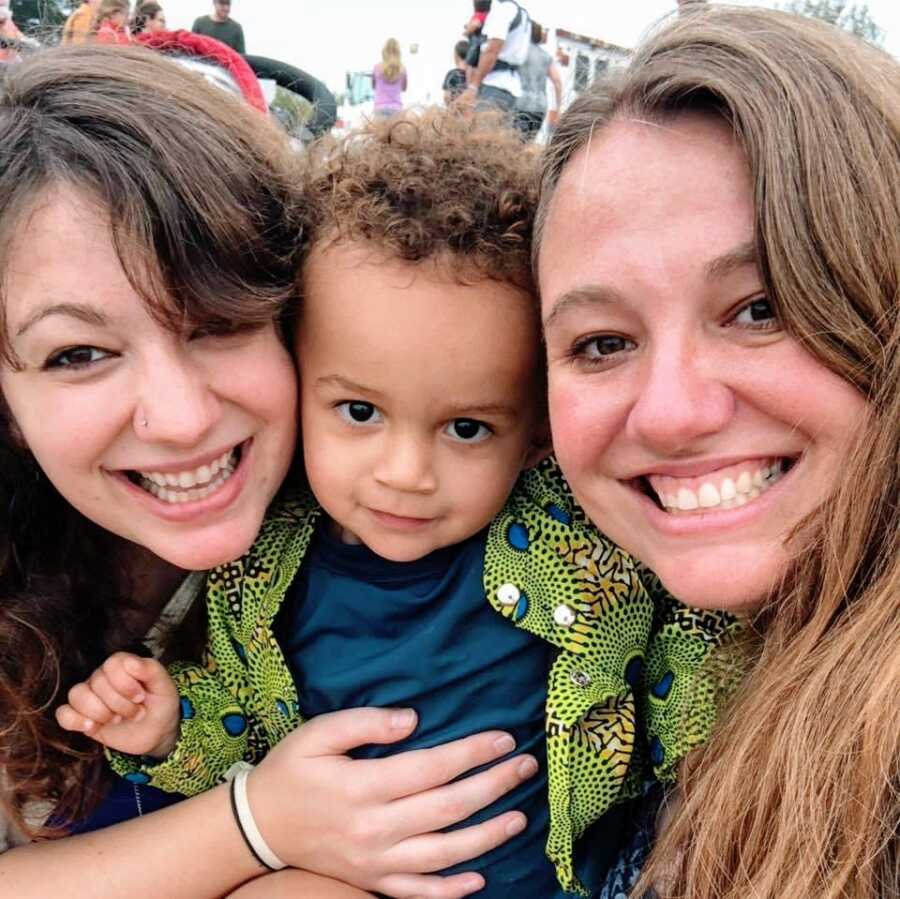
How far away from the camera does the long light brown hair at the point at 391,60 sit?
9.09 metres

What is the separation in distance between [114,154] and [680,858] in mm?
1435

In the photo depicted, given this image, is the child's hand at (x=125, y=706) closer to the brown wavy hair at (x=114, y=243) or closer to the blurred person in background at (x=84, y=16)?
the brown wavy hair at (x=114, y=243)

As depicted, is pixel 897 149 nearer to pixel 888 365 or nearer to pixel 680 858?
pixel 888 365

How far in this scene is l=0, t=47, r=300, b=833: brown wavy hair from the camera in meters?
1.48

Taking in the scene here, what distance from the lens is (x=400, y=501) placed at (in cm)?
167

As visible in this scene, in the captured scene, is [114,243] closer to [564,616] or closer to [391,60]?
[564,616]

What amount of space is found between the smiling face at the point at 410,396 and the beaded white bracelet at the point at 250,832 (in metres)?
0.55

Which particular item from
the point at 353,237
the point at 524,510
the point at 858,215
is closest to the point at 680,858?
the point at 524,510

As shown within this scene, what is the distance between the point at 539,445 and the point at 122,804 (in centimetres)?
120

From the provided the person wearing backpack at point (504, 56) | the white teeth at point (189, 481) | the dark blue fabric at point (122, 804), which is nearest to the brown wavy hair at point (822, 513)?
the white teeth at point (189, 481)

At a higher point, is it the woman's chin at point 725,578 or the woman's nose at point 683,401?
the woman's nose at point 683,401

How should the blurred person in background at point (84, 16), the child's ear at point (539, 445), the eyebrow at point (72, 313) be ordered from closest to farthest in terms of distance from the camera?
the eyebrow at point (72, 313)
the child's ear at point (539, 445)
the blurred person in background at point (84, 16)

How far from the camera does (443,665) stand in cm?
175

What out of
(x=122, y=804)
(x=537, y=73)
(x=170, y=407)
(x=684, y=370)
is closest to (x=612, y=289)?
(x=684, y=370)
